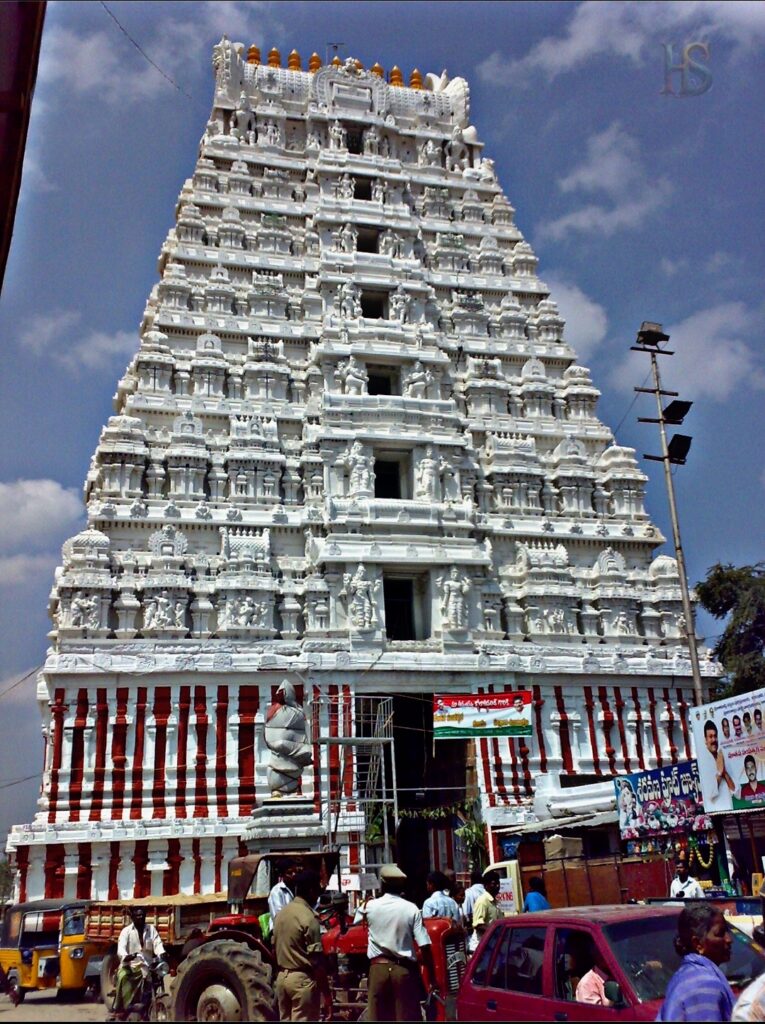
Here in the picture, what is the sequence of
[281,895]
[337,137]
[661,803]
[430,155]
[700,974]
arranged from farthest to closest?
[430,155], [337,137], [661,803], [281,895], [700,974]

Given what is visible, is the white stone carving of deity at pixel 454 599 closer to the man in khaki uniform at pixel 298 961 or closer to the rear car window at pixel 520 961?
the man in khaki uniform at pixel 298 961

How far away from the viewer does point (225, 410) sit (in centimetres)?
3216

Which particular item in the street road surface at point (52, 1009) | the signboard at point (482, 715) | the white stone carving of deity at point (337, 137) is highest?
the white stone carving of deity at point (337, 137)

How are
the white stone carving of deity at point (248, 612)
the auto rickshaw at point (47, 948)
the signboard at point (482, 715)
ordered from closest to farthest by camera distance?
the auto rickshaw at point (47, 948)
the signboard at point (482, 715)
the white stone carving of deity at point (248, 612)

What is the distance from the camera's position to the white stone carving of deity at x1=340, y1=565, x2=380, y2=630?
1097 inches

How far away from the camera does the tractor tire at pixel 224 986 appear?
9648mm

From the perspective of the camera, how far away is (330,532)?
29391 mm

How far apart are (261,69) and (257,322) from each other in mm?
14651

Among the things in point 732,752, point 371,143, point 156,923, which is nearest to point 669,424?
point 732,752

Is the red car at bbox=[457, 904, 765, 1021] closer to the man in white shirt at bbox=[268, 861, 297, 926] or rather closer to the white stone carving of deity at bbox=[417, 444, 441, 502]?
the man in white shirt at bbox=[268, 861, 297, 926]

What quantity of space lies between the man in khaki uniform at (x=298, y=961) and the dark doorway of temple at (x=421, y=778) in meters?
18.1

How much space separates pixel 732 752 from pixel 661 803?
251 cm

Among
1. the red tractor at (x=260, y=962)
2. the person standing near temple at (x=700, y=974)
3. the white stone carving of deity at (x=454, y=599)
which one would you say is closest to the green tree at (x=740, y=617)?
the white stone carving of deity at (x=454, y=599)

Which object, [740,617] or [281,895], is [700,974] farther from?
[740,617]
